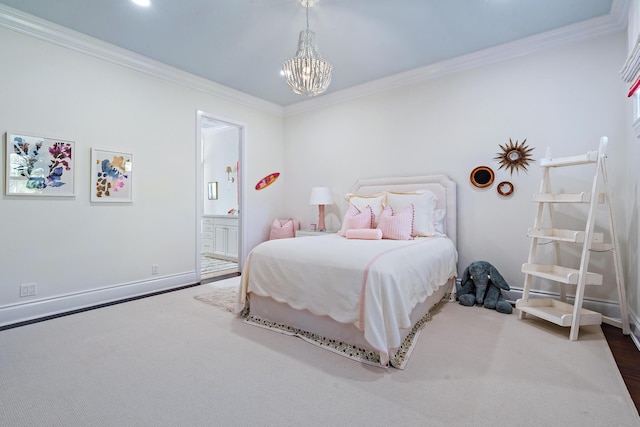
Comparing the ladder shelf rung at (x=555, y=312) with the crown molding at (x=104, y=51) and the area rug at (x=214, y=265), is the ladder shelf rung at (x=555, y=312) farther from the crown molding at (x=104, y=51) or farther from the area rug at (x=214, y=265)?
the crown molding at (x=104, y=51)

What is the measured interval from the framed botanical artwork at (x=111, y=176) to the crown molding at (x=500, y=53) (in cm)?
290

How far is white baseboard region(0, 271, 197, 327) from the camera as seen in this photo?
268 cm

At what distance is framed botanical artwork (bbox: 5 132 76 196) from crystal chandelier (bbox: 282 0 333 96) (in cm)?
231

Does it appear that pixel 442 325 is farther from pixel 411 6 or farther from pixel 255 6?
pixel 255 6

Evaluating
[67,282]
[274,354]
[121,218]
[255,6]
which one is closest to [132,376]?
[274,354]

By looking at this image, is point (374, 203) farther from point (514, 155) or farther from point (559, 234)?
point (559, 234)

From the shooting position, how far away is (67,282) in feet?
9.76

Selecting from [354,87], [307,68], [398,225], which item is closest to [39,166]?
[307,68]

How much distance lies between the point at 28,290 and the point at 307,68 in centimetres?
320

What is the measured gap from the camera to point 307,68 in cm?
254

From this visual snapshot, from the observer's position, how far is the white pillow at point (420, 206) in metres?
3.29

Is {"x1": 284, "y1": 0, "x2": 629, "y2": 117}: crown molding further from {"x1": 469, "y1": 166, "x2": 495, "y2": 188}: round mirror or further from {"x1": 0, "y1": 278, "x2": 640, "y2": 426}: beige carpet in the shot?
{"x1": 0, "y1": 278, "x2": 640, "y2": 426}: beige carpet

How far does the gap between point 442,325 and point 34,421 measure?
266 centimetres

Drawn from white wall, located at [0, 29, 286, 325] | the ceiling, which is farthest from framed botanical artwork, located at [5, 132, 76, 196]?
the ceiling
